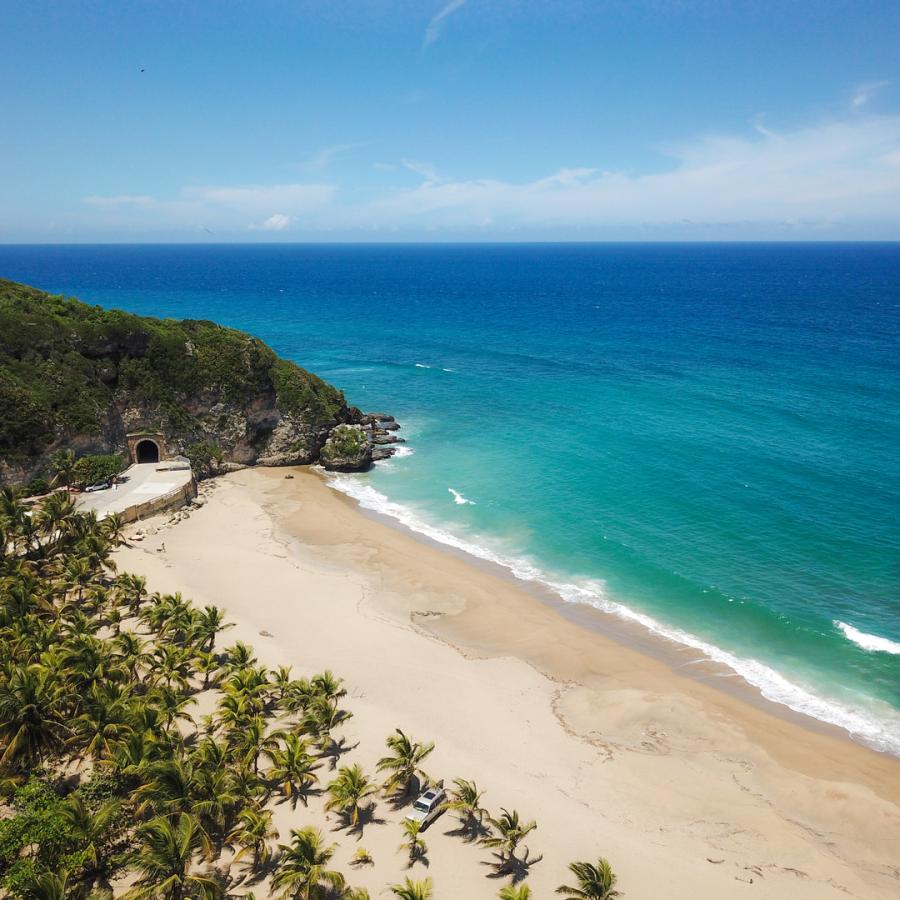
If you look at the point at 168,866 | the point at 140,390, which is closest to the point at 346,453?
the point at 140,390

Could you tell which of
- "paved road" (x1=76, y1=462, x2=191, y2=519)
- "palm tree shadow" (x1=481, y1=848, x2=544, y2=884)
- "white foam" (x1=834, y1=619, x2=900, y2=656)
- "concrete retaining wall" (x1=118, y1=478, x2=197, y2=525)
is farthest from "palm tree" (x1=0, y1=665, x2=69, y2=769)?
"white foam" (x1=834, y1=619, x2=900, y2=656)

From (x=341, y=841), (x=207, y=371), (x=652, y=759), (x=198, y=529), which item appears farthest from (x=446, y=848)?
(x=207, y=371)

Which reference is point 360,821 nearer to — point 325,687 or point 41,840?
point 325,687

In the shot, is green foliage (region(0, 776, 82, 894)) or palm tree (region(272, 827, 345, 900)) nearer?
green foliage (region(0, 776, 82, 894))

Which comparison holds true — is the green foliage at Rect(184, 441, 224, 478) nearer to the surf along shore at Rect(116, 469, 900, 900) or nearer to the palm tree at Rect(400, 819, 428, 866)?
the surf along shore at Rect(116, 469, 900, 900)

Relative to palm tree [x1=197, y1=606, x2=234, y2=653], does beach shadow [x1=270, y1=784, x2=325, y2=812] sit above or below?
below

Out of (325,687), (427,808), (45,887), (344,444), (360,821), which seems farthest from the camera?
(344,444)

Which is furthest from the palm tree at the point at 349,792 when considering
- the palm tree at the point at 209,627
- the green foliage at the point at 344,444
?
the green foliage at the point at 344,444
